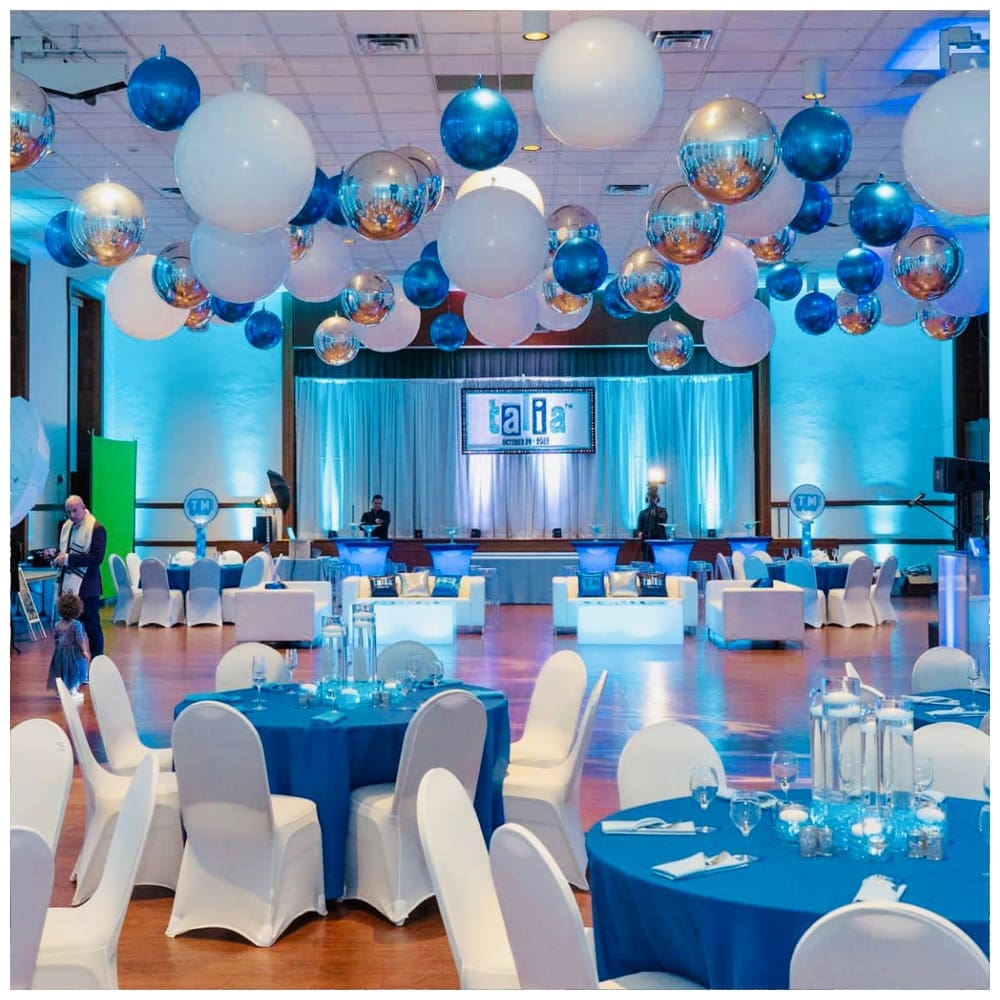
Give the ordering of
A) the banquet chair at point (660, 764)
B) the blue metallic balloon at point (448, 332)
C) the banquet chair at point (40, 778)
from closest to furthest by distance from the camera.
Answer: the banquet chair at point (40, 778) → the banquet chair at point (660, 764) → the blue metallic balloon at point (448, 332)

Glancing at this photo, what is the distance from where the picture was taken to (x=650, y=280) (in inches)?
272

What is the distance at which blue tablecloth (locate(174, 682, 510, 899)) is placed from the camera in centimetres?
499

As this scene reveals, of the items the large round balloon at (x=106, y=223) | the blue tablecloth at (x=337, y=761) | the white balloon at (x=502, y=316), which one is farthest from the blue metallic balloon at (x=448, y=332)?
the blue tablecloth at (x=337, y=761)

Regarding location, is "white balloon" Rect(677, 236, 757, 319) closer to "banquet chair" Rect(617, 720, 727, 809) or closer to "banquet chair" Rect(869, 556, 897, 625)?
"banquet chair" Rect(617, 720, 727, 809)

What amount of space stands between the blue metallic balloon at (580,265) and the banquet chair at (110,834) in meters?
3.23

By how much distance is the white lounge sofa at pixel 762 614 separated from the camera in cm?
1264

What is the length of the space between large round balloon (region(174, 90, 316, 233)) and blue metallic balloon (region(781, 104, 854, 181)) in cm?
218

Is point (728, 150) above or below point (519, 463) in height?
above

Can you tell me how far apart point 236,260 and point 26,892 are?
3.55 m

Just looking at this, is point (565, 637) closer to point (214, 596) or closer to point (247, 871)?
point (214, 596)

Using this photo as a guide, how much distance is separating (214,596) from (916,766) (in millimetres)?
12379

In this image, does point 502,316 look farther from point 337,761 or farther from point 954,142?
point 954,142

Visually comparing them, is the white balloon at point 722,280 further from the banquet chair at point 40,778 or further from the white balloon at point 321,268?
the banquet chair at point 40,778

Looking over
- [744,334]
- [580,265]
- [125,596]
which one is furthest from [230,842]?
[125,596]
